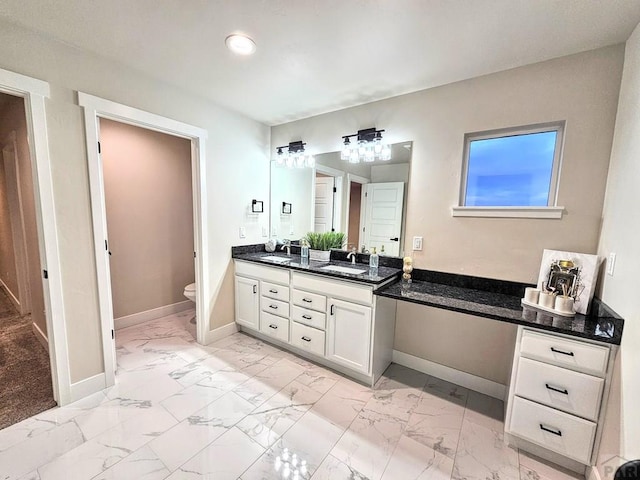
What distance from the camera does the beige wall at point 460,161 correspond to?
171 centimetres

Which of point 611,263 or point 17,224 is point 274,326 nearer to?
point 611,263

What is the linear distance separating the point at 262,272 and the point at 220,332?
86 centimetres

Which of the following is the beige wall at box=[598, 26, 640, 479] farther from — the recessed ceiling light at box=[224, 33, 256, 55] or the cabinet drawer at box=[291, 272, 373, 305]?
the recessed ceiling light at box=[224, 33, 256, 55]

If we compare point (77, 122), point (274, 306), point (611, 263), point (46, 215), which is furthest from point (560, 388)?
point (77, 122)

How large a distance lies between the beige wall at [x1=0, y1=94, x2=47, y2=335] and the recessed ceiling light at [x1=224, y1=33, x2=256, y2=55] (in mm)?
1908

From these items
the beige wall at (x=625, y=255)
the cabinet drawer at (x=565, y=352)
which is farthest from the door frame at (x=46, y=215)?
the beige wall at (x=625, y=255)

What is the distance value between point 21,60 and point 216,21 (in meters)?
1.24

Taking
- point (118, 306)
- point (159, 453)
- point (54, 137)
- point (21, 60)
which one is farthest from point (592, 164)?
point (118, 306)

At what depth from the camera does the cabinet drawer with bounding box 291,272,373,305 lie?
82.7 inches

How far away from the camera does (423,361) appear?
7.89ft

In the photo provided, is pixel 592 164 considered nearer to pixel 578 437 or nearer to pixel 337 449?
pixel 578 437

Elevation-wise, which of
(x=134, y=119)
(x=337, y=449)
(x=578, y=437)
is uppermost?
(x=134, y=119)

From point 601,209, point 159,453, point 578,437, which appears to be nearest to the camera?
point 578,437

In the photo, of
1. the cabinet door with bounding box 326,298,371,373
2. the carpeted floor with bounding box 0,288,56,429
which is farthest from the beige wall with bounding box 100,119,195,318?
the cabinet door with bounding box 326,298,371,373
